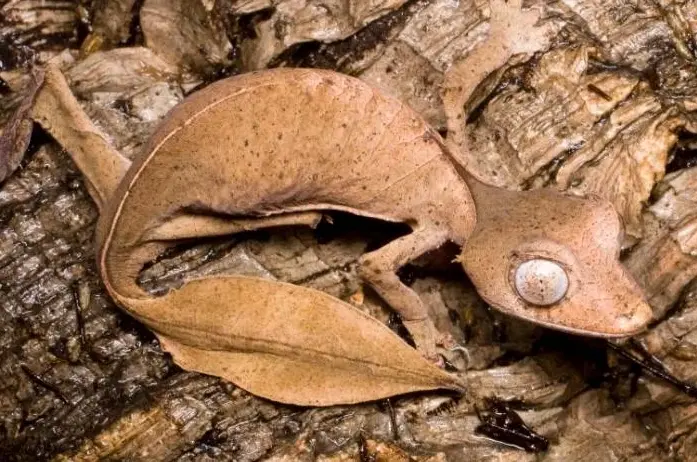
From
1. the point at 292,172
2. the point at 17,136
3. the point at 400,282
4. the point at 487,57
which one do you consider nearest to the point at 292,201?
the point at 292,172

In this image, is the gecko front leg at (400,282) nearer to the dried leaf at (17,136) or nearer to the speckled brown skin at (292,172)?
the speckled brown skin at (292,172)

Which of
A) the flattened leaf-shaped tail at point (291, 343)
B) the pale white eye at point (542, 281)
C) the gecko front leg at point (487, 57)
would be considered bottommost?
the flattened leaf-shaped tail at point (291, 343)

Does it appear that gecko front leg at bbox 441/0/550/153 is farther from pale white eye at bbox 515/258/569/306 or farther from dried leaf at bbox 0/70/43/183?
dried leaf at bbox 0/70/43/183

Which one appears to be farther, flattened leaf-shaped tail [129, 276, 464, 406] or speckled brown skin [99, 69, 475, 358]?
speckled brown skin [99, 69, 475, 358]

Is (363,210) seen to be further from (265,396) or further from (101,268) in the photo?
(101,268)

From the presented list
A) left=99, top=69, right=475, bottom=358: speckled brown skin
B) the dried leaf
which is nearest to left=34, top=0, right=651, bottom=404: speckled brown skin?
left=99, top=69, right=475, bottom=358: speckled brown skin

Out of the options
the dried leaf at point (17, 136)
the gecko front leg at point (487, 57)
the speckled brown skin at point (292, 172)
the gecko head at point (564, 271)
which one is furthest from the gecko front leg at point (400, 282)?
the dried leaf at point (17, 136)

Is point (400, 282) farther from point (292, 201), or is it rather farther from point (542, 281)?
point (542, 281)
